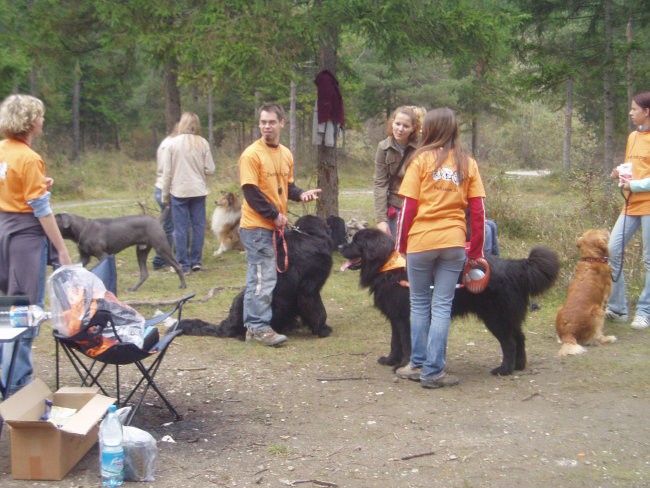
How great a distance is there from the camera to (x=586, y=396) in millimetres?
4367

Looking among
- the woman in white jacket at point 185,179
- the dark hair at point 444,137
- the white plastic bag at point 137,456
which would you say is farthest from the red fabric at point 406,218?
the woman in white jacket at point 185,179

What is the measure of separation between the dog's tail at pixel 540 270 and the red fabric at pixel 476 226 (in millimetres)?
402

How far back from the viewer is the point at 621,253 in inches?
234

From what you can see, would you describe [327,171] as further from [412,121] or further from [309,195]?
[412,121]

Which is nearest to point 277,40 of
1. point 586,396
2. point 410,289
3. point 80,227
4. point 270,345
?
point 80,227

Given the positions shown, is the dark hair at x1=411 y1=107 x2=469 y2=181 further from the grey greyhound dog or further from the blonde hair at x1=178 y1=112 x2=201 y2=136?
the blonde hair at x1=178 y1=112 x2=201 y2=136

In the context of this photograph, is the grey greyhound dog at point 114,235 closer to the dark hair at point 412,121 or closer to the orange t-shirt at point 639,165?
the dark hair at point 412,121

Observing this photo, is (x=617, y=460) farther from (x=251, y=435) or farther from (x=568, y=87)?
(x=568, y=87)

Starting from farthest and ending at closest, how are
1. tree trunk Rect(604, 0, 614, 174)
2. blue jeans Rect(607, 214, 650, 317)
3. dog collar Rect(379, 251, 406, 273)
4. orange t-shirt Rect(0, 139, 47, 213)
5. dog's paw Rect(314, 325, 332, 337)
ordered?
tree trunk Rect(604, 0, 614, 174), dog's paw Rect(314, 325, 332, 337), blue jeans Rect(607, 214, 650, 317), dog collar Rect(379, 251, 406, 273), orange t-shirt Rect(0, 139, 47, 213)

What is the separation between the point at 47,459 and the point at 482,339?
3831 millimetres

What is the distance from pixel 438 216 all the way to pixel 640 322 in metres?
2.83

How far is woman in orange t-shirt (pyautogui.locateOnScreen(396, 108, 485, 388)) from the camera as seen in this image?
13.7 feet

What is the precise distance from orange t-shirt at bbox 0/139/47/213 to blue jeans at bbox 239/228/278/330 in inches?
72.3

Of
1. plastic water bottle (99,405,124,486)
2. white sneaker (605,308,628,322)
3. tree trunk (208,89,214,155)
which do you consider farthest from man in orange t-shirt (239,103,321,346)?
tree trunk (208,89,214,155)
